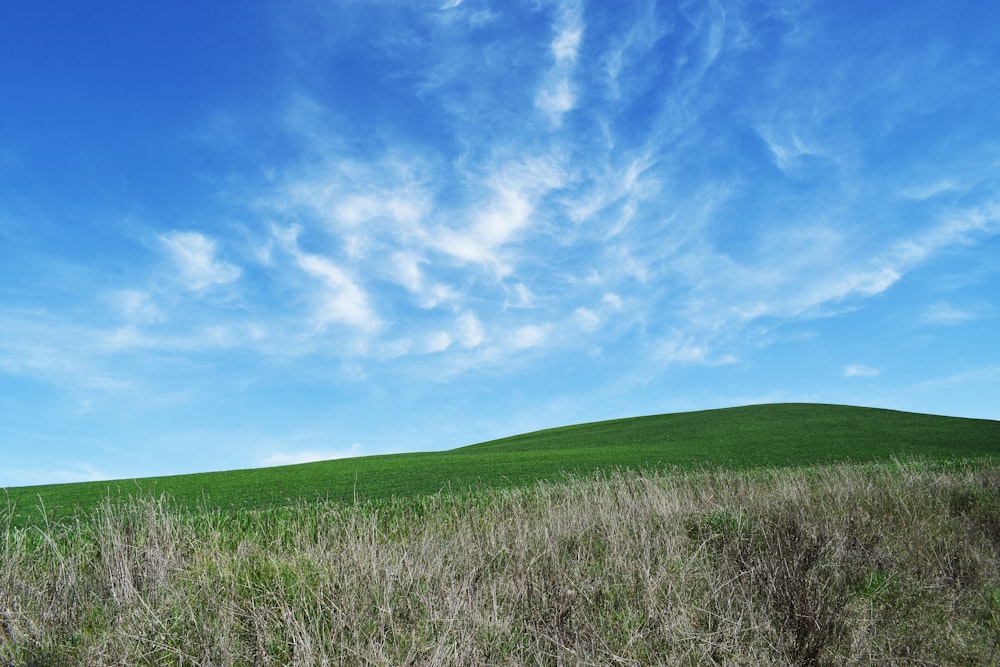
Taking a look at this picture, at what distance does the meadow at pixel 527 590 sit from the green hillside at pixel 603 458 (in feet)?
8.79

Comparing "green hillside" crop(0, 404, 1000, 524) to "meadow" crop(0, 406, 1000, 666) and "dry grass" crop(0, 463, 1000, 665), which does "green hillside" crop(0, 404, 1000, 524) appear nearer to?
"meadow" crop(0, 406, 1000, 666)

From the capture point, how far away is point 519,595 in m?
5.84

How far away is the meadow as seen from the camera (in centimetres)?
486

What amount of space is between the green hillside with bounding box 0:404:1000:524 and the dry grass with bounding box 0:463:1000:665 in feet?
9.57

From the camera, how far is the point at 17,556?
622 cm

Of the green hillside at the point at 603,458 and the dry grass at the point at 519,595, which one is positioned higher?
the green hillside at the point at 603,458

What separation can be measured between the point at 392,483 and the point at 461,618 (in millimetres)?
12887

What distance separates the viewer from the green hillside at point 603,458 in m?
16.2

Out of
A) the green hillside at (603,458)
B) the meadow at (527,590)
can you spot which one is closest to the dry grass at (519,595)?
the meadow at (527,590)

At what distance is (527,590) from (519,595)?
23 cm

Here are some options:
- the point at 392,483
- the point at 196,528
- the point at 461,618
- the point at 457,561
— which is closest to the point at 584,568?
the point at 457,561

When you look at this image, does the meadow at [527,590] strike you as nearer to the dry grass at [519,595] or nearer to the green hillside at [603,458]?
the dry grass at [519,595]

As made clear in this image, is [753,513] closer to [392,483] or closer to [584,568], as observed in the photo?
[584,568]

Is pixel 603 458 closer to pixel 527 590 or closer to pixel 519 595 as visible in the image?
pixel 527 590
